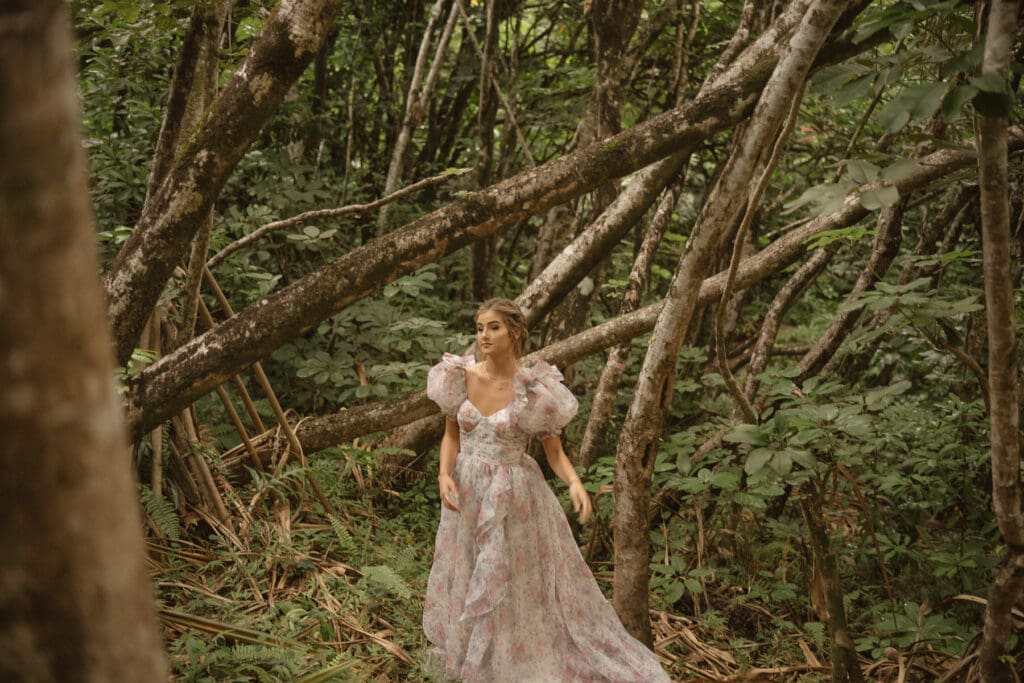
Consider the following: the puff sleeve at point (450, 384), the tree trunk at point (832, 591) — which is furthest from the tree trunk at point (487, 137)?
the tree trunk at point (832, 591)

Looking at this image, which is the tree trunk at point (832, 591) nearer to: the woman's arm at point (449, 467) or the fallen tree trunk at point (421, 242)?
the woman's arm at point (449, 467)

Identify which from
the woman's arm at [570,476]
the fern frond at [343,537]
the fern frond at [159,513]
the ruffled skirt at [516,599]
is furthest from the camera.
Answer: the fern frond at [343,537]

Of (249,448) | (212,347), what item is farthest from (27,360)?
(249,448)

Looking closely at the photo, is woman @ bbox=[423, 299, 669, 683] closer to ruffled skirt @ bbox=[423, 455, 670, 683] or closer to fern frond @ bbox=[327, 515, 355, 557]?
ruffled skirt @ bbox=[423, 455, 670, 683]

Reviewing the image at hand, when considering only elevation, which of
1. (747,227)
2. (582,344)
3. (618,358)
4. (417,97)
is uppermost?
(417,97)

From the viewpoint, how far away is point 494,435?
2.94 meters

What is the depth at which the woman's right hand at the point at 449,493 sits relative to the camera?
2.89 m

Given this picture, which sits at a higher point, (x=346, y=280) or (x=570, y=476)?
(x=346, y=280)

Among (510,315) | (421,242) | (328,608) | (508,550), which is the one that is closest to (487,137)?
(421,242)

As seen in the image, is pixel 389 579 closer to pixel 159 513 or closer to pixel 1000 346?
pixel 159 513

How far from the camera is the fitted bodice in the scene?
2918 millimetres

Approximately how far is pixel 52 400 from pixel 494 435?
233 cm

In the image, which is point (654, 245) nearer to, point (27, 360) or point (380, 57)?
point (380, 57)

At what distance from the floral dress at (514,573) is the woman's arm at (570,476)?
76mm
